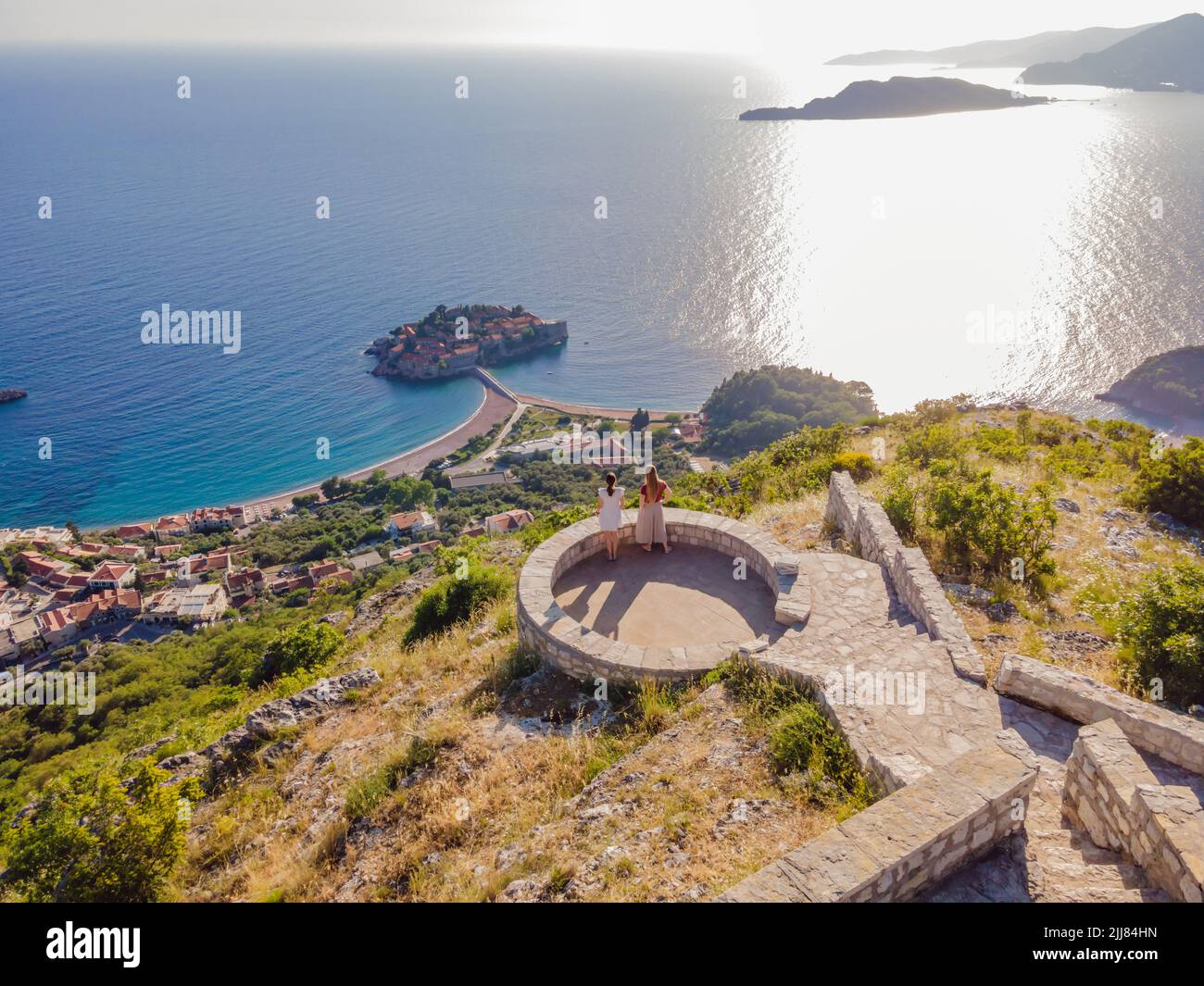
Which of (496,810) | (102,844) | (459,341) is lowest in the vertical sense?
(102,844)

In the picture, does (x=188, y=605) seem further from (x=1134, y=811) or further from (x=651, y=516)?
(x=1134, y=811)

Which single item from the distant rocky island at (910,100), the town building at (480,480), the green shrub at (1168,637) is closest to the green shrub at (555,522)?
the green shrub at (1168,637)

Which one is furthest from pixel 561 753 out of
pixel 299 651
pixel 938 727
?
pixel 299 651

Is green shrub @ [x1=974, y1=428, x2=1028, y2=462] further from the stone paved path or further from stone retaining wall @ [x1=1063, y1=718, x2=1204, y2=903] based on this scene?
stone retaining wall @ [x1=1063, y1=718, x2=1204, y2=903]

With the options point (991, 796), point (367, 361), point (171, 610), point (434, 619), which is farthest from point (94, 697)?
point (367, 361)

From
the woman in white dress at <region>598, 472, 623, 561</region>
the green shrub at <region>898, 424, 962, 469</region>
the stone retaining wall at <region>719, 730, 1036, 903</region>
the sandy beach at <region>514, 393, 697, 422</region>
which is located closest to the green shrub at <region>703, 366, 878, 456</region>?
the sandy beach at <region>514, 393, 697, 422</region>

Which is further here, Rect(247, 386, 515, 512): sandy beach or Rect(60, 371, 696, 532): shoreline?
Rect(247, 386, 515, 512): sandy beach
